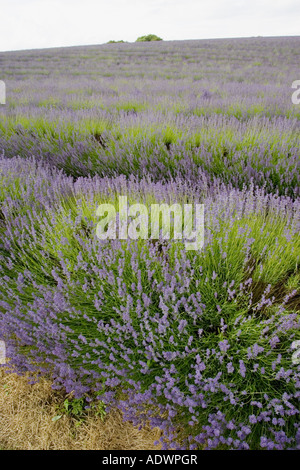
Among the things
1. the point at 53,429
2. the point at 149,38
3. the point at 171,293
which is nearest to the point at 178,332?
the point at 171,293

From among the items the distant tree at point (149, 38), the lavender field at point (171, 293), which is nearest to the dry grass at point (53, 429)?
the lavender field at point (171, 293)

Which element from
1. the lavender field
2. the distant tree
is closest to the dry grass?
the lavender field

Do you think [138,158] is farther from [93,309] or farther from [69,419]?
[69,419]

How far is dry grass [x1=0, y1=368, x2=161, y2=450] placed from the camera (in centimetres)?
166

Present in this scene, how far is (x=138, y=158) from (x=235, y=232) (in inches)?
71.5

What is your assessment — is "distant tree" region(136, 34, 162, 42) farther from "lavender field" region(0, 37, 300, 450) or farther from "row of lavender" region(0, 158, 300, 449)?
"row of lavender" region(0, 158, 300, 449)

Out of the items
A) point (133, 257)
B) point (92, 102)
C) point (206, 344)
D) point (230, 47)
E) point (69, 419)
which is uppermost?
point (230, 47)

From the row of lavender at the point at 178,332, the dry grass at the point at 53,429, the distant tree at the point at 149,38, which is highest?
the distant tree at the point at 149,38

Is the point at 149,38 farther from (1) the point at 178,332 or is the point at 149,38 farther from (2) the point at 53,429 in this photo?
(2) the point at 53,429

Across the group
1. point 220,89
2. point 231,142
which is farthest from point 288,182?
point 220,89

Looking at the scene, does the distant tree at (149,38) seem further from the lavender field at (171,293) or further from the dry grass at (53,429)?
the dry grass at (53,429)

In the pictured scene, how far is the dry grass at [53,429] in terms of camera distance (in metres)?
1.66

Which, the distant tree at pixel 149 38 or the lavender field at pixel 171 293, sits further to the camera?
the distant tree at pixel 149 38
